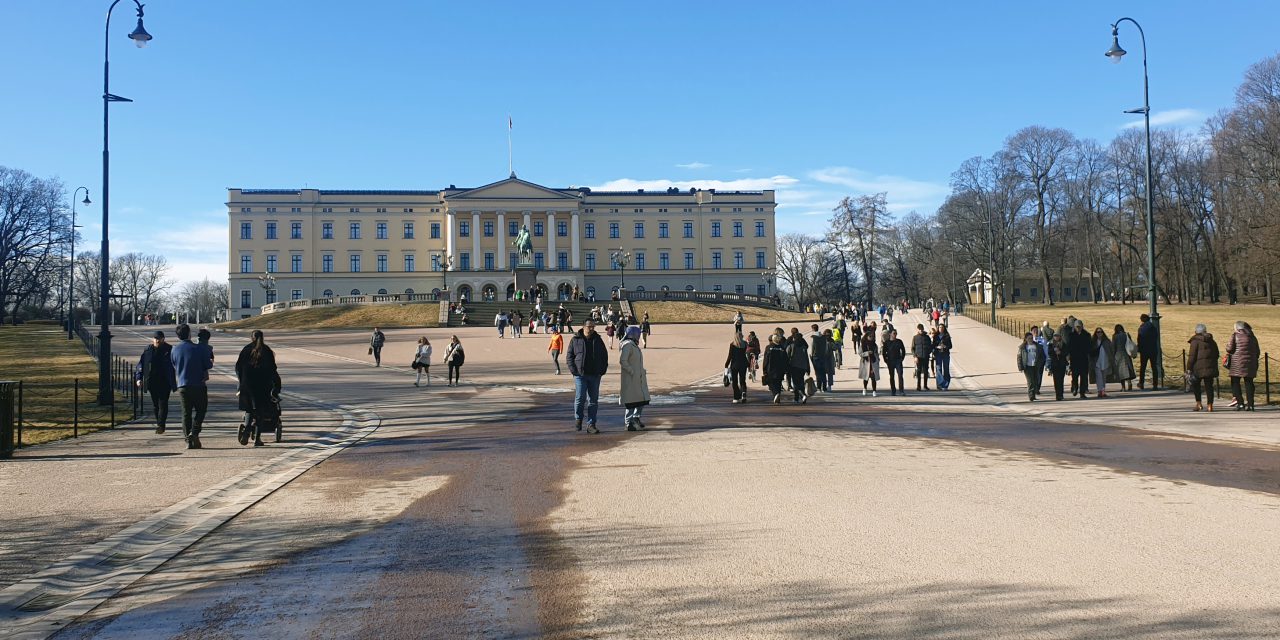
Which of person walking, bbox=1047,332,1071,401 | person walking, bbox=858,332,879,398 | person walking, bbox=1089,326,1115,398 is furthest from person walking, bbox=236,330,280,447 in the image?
person walking, bbox=1089,326,1115,398

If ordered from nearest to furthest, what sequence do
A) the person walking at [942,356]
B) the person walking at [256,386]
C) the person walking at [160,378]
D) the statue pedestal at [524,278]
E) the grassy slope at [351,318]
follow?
the person walking at [256,386]
the person walking at [160,378]
the person walking at [942,356]
the grassy slope at [351,318]
the statue pedestal at [524,278]

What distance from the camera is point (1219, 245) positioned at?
6506cm

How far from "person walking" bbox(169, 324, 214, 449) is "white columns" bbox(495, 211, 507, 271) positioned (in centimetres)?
9303

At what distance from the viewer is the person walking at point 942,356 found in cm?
2350

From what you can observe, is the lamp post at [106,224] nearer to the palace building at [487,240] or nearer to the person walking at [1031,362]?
the person walking at [1031,362]

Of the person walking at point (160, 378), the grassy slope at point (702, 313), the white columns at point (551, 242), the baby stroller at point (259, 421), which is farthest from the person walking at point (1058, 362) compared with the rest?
the white columns at point (551, 242)

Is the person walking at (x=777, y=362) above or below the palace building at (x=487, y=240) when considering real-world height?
below

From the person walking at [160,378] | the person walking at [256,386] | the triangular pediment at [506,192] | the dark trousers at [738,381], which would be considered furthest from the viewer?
the triangular pediment at [506,192]

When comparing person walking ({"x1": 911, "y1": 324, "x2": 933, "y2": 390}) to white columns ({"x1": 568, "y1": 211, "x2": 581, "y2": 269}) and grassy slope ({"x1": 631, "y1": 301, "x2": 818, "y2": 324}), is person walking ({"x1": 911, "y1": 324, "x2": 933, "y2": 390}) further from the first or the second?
white columns ({"x1": 568, "y1": 211, "x2": 581, "y2": 269})

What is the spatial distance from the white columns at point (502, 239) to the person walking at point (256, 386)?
9287cm

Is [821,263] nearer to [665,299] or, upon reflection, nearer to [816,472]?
[665,299]

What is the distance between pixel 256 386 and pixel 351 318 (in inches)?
2385

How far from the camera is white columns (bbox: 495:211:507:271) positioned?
10575 cm

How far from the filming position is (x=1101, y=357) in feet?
67.3
